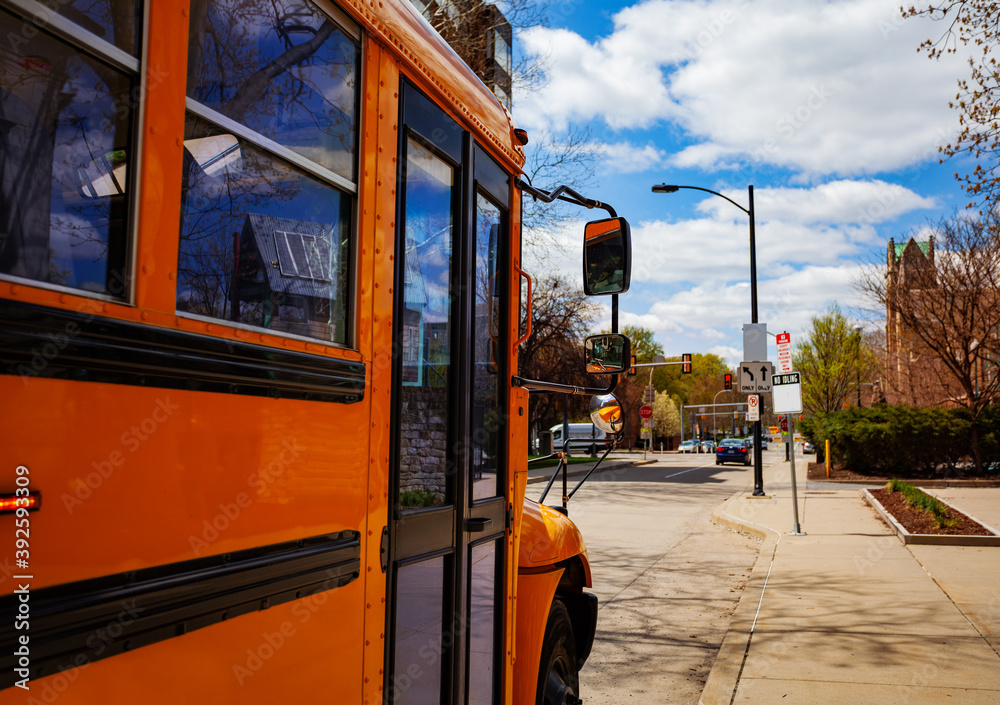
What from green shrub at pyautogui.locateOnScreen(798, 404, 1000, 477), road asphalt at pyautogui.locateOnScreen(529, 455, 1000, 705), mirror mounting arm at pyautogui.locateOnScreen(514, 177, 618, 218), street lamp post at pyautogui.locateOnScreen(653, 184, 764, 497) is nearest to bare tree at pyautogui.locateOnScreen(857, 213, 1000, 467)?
green shrub at pyautogui.locateOnScreen(798, 404, 1000, 477)

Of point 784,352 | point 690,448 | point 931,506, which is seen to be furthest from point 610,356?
point 690,448

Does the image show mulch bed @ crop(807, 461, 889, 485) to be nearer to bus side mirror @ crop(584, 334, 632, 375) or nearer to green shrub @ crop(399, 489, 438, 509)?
bus side mirror @ crop(584, 334, 632, 375)

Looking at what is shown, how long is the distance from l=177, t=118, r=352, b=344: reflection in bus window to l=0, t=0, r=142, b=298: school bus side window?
0.15 metres

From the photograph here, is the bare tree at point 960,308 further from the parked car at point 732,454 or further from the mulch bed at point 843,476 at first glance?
the parked car at point 732,454

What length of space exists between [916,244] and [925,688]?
22.3 metres

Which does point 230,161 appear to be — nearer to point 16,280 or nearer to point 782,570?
point 16,280

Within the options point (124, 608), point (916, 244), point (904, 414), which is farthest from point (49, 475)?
point (916, 244)

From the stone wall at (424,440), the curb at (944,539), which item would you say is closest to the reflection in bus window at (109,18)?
the stone wall at (424,440)

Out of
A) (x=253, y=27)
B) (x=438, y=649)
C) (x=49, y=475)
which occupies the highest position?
(x=253, y=27)

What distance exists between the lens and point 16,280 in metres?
1.14

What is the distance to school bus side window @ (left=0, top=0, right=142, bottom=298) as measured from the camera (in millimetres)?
1160

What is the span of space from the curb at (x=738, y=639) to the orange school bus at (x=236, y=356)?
106 inches

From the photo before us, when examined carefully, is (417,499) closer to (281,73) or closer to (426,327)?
(426,327)

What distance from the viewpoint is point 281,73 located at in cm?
171
